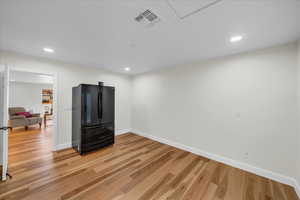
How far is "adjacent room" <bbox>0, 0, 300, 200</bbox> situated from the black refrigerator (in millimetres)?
28

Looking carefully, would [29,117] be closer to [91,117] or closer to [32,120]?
[32,120]

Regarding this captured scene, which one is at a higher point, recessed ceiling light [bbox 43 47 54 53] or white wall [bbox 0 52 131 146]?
recessed ceiling light [bbox 43 47 54 53]

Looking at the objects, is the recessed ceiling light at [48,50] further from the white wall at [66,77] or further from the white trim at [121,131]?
the white trim at [121,131]

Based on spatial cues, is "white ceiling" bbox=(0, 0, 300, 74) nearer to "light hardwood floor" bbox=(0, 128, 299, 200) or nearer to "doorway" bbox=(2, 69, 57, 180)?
"doorway" bbox=(2, 69, 57, 180)

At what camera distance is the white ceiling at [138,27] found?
1211mm

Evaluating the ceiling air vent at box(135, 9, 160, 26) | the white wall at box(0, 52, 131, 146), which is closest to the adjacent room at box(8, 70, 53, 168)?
the white wall at box(0, 52, 131, 146)

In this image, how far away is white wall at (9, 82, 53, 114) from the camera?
22.0 feet

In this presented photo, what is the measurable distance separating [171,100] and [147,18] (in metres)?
2.44

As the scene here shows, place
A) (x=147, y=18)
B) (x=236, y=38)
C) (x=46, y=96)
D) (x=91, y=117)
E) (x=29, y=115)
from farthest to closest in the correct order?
(x=46, y=96)
(x=29, y=115)
(x=91, y=117)
(x=236, y=38)
(x=147, y=18)

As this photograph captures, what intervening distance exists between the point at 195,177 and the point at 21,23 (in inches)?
145

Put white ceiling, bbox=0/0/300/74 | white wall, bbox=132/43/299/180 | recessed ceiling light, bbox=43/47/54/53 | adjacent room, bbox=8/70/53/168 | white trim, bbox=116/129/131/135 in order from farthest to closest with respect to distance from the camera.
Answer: white trim, bbox=116/129/131/135 → adjacent room, bbox=8/70/53/168 → recessed ceiling light, bbox=43/47/54/53 → white wall, bbox=132/43/299/180 → white ceiling, bbox=0/0/300/74

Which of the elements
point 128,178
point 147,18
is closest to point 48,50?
point 147,18

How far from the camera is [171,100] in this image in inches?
137

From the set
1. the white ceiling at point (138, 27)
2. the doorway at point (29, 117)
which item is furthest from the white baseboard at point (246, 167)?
the doorway at point (29, 117)
